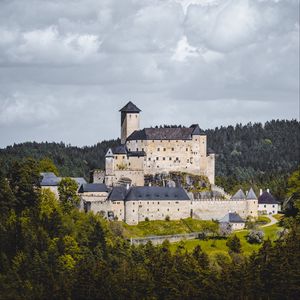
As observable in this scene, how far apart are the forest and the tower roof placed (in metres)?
16.7

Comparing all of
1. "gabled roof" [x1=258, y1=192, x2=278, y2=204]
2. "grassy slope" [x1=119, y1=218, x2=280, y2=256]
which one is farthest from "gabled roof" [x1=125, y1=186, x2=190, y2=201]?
"gabled roof" [x1=258, y1=192, x2=278, y2=204]

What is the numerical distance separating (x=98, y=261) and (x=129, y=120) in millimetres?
32835

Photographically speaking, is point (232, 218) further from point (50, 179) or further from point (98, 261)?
point (98, 261)

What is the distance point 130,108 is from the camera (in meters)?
114

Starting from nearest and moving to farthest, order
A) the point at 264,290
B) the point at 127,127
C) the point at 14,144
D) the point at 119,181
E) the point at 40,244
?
the point at 264,290, the point at 40,244, the point at 119,181, the point at 127,127, the point at 14,144

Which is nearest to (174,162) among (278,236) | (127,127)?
(127,127)

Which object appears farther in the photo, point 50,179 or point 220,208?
point 220,208

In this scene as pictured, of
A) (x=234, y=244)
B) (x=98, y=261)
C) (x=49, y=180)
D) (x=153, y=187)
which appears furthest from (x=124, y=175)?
(x=98, y=261)

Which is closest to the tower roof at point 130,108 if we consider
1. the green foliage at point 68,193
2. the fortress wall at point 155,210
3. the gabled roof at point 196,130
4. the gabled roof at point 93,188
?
the gabled roof at point 196,130

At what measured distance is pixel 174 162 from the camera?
4385 inches

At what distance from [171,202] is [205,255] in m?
18.2

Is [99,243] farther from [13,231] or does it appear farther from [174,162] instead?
[174,162]

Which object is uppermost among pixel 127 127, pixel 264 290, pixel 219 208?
pixel 127 127

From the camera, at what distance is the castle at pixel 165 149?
110 m
